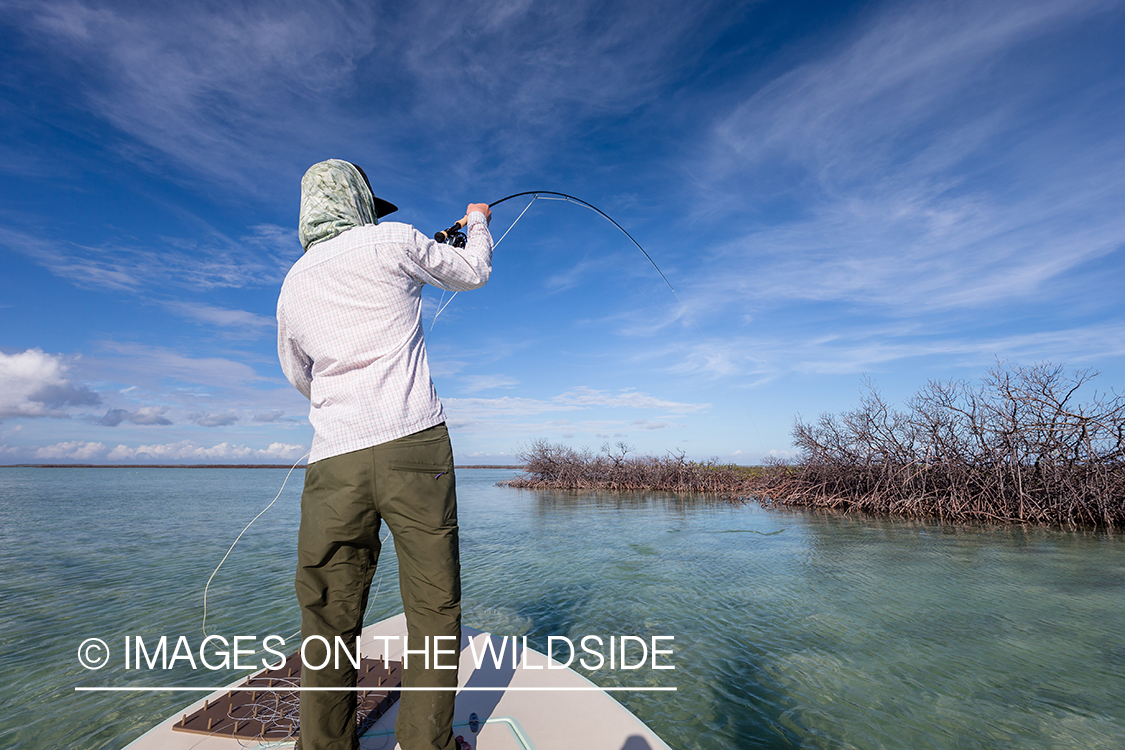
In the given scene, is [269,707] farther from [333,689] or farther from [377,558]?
[377,558]

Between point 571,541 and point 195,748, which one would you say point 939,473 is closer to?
point 571,541

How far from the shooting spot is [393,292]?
1.81 m

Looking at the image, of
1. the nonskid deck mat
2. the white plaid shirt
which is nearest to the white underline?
the nonskid deck mat

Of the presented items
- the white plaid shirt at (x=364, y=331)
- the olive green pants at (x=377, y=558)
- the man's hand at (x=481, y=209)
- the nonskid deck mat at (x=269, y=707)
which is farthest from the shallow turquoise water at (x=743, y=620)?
the man's hand at (x=481, y=209)

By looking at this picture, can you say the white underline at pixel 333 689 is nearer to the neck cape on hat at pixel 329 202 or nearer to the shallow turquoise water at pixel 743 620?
the shallow turquoise water at pixel 743 620

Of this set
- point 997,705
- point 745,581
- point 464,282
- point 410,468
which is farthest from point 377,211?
point 745,581

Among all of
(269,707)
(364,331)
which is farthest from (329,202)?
(269,707)

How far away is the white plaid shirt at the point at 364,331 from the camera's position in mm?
1700

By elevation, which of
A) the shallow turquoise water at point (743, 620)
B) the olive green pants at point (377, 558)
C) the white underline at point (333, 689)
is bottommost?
the shallow turquoise water at point (743, 620)

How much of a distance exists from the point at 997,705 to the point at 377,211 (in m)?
4.86

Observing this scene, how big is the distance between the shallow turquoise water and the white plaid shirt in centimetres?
254

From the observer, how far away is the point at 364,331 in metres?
1.76

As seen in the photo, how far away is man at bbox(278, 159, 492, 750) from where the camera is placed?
1.66 metres

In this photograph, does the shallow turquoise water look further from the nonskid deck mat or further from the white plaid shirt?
the white plaid shirt
